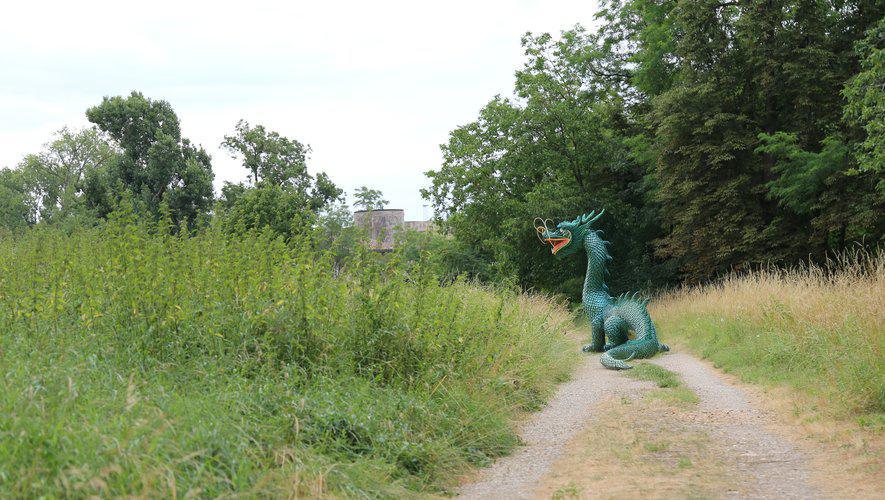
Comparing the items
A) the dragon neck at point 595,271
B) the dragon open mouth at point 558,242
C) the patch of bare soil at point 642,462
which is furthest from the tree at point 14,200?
the patch of bare soil at point 642,462

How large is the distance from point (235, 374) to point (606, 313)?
9519 millimetres

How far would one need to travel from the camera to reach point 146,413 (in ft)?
12.7

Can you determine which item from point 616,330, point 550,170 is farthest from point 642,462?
point 550,170

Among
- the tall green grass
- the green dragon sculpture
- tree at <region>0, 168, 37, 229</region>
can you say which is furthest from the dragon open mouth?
tree at <region>0, 168, 37, 229</region>

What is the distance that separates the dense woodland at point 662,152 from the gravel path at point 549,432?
443cm

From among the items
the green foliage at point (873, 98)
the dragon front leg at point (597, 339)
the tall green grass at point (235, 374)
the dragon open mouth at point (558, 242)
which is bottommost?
the dragon front leg at point (597, 339)

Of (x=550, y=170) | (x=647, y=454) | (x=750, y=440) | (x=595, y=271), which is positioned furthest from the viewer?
(x=550, y=170)

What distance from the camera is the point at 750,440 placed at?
19.4 ft

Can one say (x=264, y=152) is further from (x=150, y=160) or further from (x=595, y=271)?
(x=595, y=271)

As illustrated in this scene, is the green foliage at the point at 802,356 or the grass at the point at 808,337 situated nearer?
the green foliage at the point at 802,356

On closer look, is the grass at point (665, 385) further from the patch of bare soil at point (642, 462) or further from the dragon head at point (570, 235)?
the dragon head at point (570, 235)

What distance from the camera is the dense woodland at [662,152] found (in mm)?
17906

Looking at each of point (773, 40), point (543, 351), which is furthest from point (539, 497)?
point (773, 40)

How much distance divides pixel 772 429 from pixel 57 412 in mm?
5546
